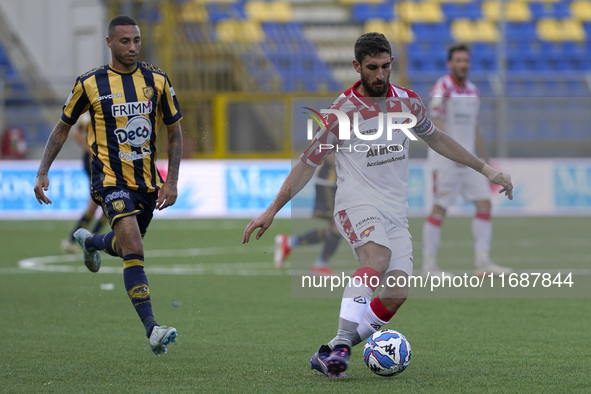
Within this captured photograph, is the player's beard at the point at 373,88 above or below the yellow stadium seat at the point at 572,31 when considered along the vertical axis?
below

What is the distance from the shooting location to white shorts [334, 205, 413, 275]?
4262mm

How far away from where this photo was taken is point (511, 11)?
24.8 meters

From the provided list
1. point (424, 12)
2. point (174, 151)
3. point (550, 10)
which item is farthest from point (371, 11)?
point (174, 151)

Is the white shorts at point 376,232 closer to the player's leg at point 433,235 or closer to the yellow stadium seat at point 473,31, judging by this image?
the player's leg at point 433,235

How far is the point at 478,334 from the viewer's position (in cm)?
554

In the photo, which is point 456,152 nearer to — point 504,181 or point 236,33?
point 504,181

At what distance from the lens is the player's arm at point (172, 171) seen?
17.0 ft

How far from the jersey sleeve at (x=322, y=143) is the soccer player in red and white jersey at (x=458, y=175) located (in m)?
4.21

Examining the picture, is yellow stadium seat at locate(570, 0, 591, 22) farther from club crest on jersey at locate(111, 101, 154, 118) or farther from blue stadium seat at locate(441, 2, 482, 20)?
club crest on jersey at locate(111, 101, 154, 118)

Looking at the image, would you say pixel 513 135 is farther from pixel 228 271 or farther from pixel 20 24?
pixel 20 24

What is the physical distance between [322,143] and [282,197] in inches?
13.5

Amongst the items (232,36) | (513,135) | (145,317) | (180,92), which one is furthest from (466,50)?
(232,36)

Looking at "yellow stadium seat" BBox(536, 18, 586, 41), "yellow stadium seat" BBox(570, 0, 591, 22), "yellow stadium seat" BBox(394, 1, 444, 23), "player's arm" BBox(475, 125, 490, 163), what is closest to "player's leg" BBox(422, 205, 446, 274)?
"player's arm" BBox(475, 125, 490, 163)

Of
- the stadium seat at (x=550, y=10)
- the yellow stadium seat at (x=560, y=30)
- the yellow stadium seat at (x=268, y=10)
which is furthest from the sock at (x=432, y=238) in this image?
the stadium seat at (x=550, y=10)
